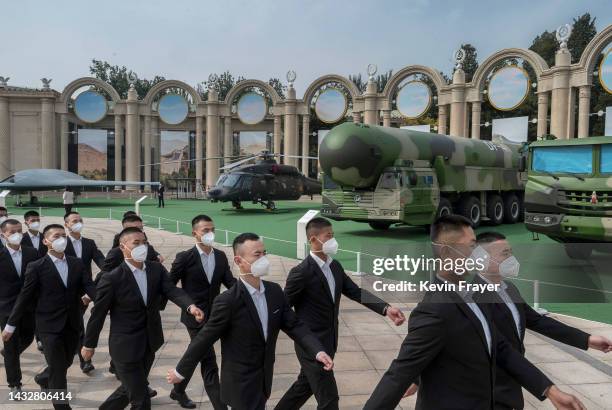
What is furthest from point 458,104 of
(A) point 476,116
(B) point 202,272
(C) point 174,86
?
(B) point 202,272

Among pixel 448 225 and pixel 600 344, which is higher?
pixel 448 225

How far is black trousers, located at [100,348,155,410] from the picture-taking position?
4.13m

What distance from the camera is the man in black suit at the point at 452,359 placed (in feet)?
8.95

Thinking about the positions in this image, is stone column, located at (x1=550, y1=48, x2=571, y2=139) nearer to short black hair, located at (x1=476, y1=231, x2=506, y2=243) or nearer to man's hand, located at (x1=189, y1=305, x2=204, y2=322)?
short black hair, located at (x1=476, y1=231, x2=506, y2=243)

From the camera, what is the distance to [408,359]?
2.75 m

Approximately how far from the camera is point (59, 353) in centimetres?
482

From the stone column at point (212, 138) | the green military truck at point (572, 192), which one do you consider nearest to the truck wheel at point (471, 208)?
the green military truck at point (572, 192)

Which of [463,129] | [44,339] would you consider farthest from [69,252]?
[463,129]

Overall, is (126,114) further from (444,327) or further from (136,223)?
(444,327)

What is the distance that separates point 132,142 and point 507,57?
28.0m

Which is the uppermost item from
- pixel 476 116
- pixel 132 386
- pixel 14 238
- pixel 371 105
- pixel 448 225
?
pixel 371 105

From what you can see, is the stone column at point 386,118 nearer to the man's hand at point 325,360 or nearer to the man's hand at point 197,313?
the man's hand at point 197,313

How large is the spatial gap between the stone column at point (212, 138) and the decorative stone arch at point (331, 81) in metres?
7.82

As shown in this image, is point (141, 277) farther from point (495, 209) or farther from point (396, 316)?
point (495, 209)
